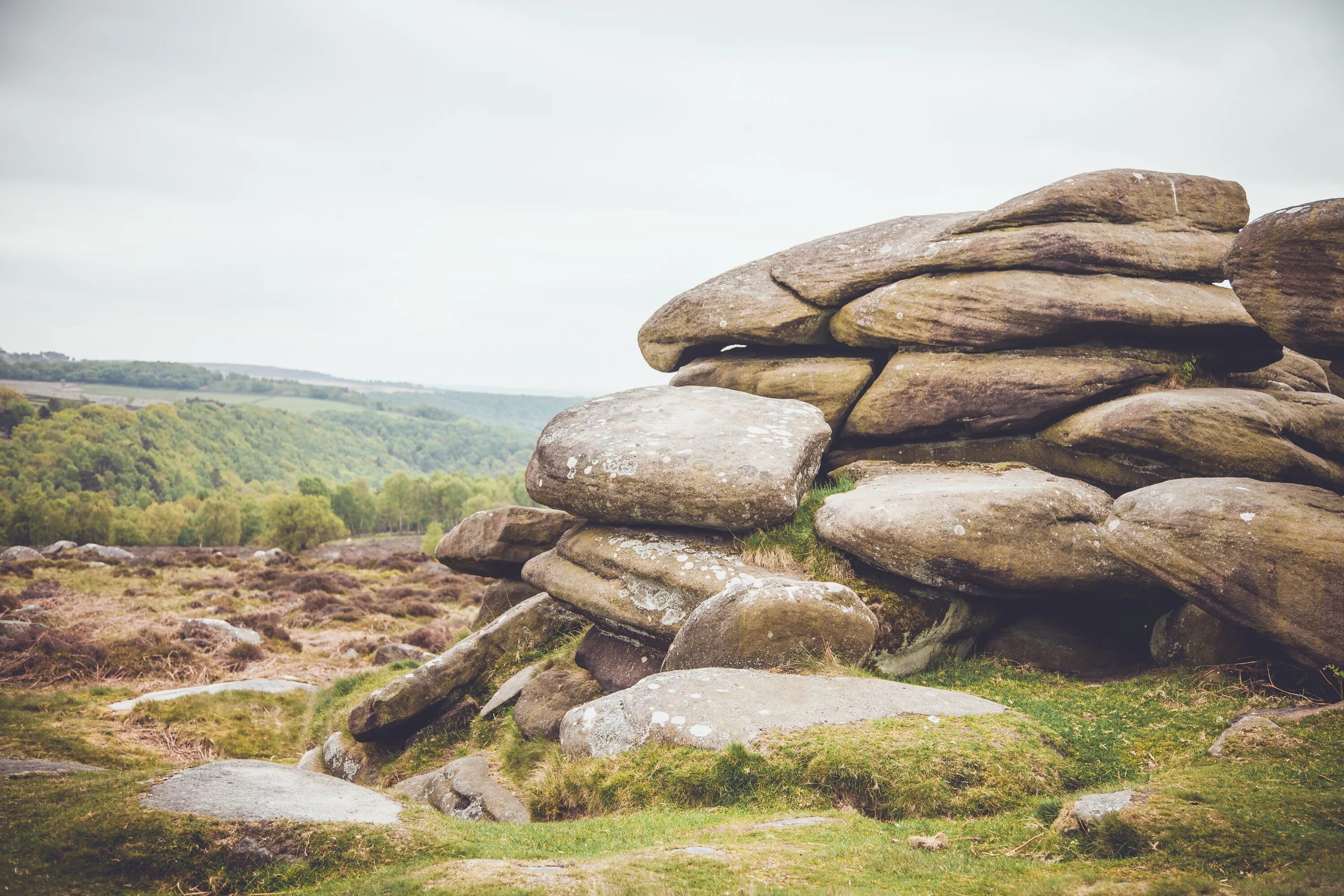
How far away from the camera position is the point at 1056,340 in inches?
693

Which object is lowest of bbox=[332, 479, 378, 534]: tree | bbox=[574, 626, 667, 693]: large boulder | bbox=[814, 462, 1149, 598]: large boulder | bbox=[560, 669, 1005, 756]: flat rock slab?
bbox=[332, 479, 378, 534]: tree

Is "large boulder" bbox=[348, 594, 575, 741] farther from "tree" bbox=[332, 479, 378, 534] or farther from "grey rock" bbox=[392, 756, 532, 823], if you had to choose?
"tree" bbox=[332, 479, 378, 534]

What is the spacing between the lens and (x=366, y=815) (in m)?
8.59

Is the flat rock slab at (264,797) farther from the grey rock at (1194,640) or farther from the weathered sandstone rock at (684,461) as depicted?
the grey rock at (1194,640)

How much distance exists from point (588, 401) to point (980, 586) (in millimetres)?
Result: 10843

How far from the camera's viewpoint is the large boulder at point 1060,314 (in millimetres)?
16547

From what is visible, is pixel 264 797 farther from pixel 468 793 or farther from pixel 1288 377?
pixel 1288 377

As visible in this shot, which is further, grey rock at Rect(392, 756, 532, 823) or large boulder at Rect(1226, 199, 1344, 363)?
grey rock at Rect(392, 756, 532, 823)

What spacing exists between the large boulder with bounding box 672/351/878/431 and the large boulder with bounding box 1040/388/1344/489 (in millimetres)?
5733

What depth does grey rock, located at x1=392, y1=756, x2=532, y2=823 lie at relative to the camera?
11.6 metres

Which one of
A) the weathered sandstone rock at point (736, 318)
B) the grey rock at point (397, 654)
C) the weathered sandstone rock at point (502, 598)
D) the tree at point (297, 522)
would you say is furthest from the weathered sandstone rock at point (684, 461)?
the tree at point (297, 522)

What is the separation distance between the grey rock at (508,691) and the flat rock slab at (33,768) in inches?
292

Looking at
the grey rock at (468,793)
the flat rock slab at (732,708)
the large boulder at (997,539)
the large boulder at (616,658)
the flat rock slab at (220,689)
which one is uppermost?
the large boulder at (997,539)

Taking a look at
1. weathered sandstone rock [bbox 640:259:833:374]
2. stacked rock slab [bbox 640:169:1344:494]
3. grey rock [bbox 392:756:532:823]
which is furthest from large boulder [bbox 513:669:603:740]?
weathered sandstone rock [bbox 640:259:833:374]
